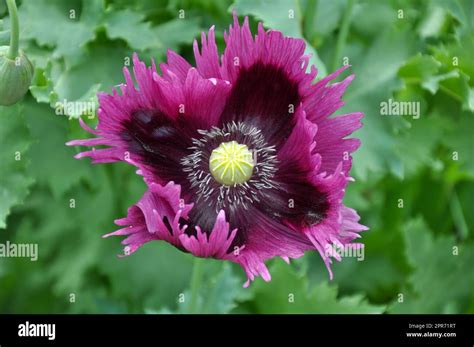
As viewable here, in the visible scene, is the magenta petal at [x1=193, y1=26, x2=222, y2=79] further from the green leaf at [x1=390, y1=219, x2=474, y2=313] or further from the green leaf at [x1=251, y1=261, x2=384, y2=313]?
the green leaf at [x1=390, y1=219, x2=474, y2=313]

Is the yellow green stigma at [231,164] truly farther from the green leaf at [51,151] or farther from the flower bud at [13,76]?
the green leaf at [51,151]

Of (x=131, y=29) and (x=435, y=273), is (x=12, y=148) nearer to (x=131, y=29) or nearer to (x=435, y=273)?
(x=131, y=29)

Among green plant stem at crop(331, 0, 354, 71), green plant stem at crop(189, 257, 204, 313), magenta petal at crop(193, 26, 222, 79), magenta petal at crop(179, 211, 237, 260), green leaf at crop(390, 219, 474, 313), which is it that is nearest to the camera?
magenta petal at crop(179, 211, 237, 260)

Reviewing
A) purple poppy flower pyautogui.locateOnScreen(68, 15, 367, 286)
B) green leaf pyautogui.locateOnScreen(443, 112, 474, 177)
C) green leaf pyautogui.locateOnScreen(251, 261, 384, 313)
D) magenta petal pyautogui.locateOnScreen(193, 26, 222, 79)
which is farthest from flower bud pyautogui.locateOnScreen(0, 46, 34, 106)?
green leaf pyautogui.locateOnScreen(443, 112, 474, 177)

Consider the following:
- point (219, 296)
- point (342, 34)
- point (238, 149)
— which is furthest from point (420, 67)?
point (219, 296)

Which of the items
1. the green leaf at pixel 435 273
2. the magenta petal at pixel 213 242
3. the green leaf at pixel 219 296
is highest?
the green leaf at pixel 435 273

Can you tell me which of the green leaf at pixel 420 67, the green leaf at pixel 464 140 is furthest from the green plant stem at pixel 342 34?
the green leaf at pixel 464 140
